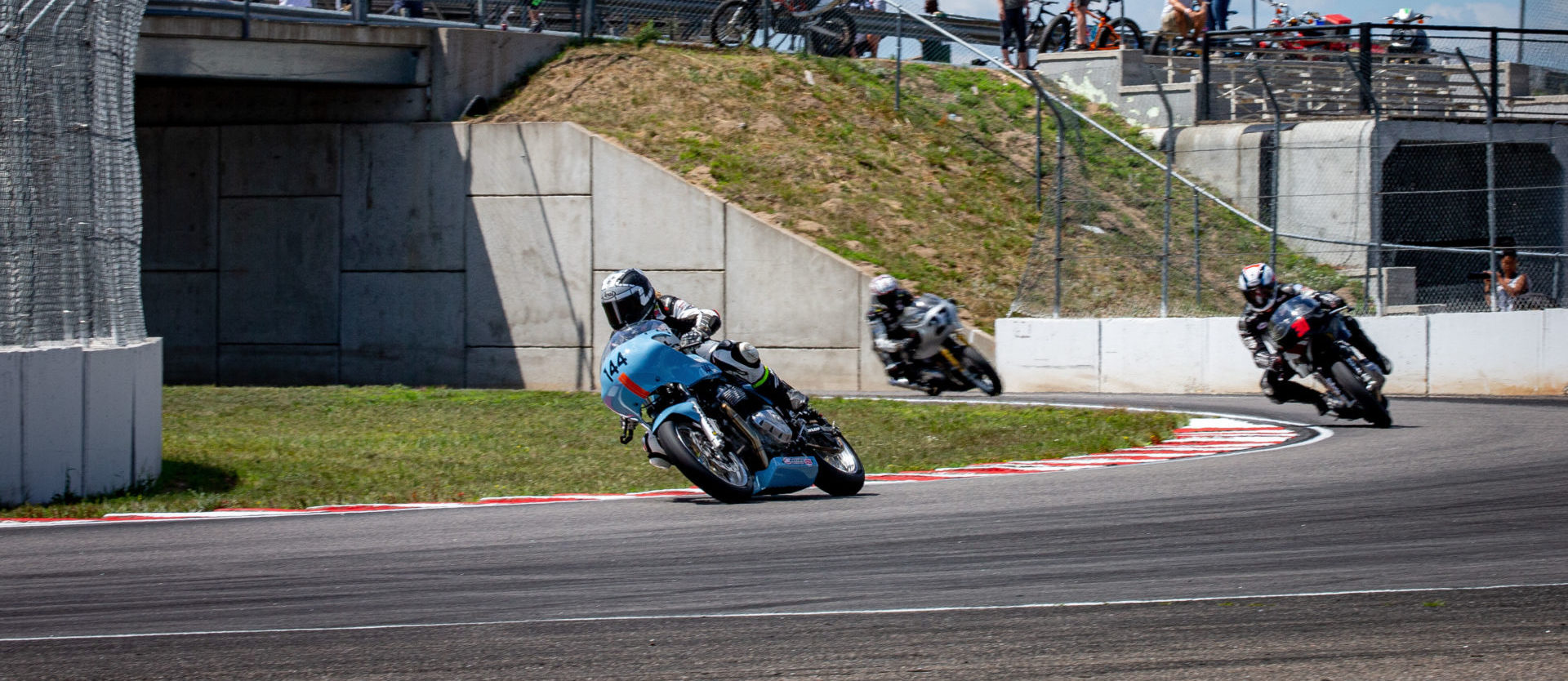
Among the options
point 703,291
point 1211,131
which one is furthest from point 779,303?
point 1211,131

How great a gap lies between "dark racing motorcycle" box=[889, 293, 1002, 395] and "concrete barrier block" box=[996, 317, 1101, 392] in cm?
304

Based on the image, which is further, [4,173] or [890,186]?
[890,186]

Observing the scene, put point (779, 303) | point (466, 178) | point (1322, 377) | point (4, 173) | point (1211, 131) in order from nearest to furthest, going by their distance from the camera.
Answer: point (4, 173), point (1322, 377), point (779, 303), point (466, 178), point (1211, 131)

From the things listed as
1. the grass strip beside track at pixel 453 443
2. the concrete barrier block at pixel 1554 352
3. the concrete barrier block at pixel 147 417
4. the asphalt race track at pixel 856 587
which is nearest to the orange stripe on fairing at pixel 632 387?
the asphalt race track at pixel 856 587

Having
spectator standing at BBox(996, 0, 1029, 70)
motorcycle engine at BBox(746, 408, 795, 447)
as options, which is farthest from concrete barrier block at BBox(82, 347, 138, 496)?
spectator standing at BBox(996, 0, 1029, 70)

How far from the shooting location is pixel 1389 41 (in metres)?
21.8

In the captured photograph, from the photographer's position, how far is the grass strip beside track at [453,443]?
422 inches

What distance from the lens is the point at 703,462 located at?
29.3ft

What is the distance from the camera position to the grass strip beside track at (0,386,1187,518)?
1071 cm

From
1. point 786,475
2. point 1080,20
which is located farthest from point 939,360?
point 1080,20

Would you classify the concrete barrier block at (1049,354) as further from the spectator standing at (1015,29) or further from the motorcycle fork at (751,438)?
the motorcycle fork at (751,438)

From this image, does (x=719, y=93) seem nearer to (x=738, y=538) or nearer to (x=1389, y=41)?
(x=1389, y=41)

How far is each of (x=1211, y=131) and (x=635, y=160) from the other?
Result: 895 cm

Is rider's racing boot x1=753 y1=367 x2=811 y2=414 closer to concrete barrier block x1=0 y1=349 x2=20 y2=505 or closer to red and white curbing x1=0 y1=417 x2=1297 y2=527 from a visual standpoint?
red and white curbing x1=0 y1=417 x2=1297 y2=527
